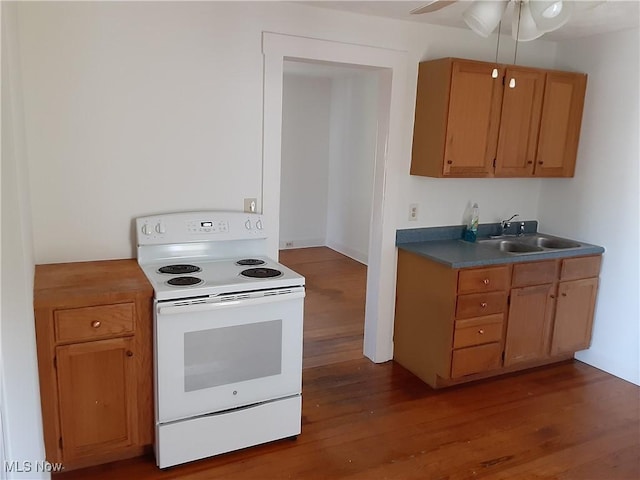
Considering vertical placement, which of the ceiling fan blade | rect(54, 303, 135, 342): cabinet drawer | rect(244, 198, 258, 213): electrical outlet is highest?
the ceiling fan blade

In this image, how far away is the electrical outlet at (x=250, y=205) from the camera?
3.01 m

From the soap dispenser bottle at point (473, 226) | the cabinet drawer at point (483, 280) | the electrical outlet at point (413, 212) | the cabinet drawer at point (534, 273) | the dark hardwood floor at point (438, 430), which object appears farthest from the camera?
the soap dispenser bottle at point (473, 226)

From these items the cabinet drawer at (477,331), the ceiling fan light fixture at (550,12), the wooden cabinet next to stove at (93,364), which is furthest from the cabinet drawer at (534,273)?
the wooden cabinet next to stove at (93,364)

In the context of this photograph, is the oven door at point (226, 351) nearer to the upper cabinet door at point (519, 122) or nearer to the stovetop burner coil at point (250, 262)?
the stovetop burner coil at point (250, 262)

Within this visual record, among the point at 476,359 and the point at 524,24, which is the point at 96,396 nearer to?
the point at 476,359

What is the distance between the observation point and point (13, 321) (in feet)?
5.52

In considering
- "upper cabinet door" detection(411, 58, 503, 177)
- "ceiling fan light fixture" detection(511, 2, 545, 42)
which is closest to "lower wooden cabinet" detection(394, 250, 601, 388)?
"upper cabinet door" detection(411, 58, 503, 177)

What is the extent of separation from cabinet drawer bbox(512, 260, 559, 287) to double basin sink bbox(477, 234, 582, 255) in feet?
0.65

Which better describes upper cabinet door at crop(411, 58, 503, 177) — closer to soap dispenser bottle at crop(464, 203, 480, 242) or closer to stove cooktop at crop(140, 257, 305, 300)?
soap dispenser bottle at crop(464, 203, 480, 242)

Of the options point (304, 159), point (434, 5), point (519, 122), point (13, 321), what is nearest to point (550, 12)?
point (434, 5)

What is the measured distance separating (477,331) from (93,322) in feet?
7.25

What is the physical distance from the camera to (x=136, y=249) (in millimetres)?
2777

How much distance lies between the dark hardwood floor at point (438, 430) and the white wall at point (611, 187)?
11.8 inches

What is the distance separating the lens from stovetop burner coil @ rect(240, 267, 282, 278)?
8.45ft
